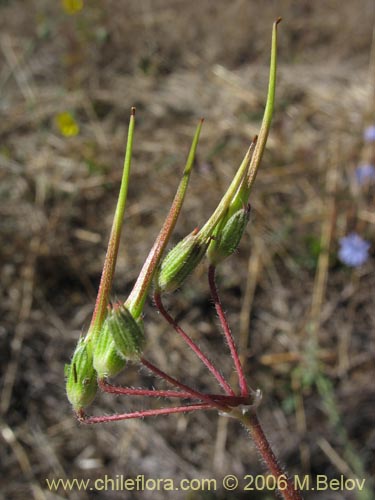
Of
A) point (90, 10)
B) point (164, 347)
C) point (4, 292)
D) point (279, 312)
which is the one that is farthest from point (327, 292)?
point (90, 10)

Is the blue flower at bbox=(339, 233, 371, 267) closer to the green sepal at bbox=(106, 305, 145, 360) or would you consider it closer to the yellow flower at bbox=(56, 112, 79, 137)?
the yellow flower at bbox=(56, 112, 79, 137)

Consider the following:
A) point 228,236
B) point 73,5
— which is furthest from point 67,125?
point 228,236

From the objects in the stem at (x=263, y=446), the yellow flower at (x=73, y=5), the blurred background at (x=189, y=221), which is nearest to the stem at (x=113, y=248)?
the stem at (x=263, y=446)

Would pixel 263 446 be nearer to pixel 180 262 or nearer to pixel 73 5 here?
pixel 180 262

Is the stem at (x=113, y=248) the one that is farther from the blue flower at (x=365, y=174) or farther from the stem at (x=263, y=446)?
the blue flower at (x=365, y=174)

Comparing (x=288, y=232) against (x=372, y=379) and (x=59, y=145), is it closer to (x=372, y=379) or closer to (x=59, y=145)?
(x=372, y=379)

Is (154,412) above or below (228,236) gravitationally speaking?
below
